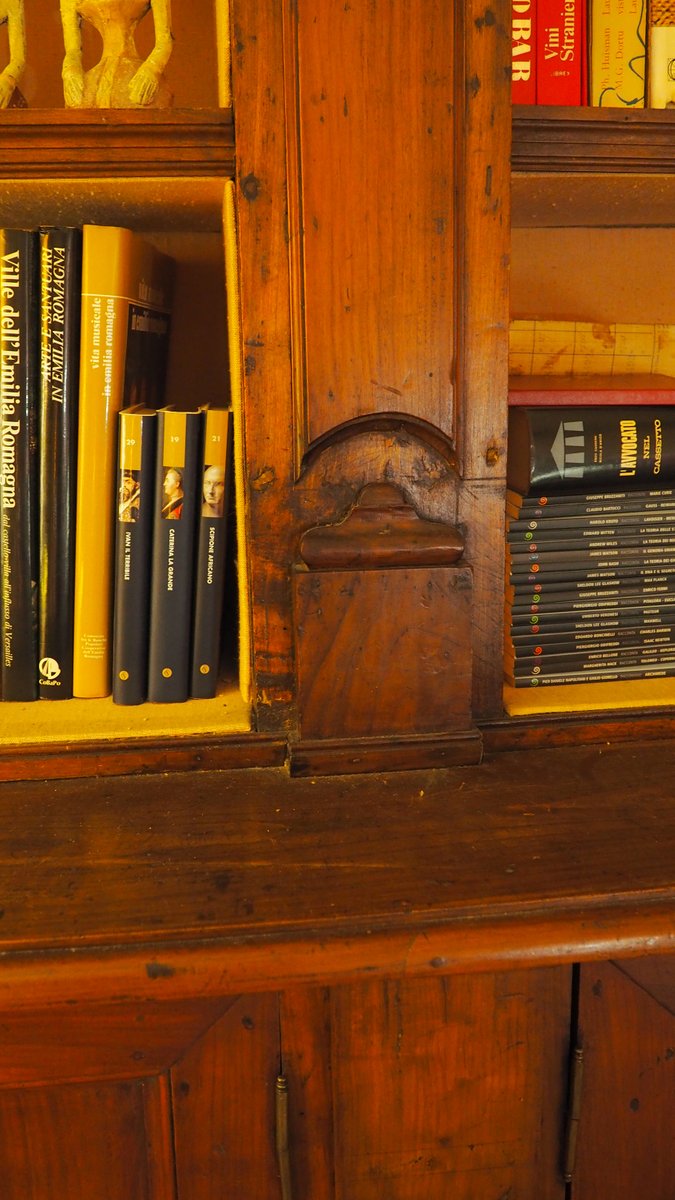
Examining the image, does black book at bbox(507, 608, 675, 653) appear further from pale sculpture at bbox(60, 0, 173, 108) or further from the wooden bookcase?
pale sculpture at bbox(60, 0, 173, 108)

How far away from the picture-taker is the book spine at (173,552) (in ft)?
2.90

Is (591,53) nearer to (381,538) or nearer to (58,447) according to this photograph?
(381,538)

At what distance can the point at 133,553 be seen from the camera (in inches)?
35.6

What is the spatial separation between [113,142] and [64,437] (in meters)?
0.28

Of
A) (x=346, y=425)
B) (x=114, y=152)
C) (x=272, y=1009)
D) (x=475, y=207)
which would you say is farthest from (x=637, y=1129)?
(x=114, y=152)

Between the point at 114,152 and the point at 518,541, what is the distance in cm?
54

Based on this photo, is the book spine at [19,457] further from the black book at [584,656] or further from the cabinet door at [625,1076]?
the cabinet door at [625,1076]

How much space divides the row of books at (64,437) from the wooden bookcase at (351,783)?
5 centimetres

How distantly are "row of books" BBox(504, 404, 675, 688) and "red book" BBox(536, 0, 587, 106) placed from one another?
31cm

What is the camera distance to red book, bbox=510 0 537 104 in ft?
2.82

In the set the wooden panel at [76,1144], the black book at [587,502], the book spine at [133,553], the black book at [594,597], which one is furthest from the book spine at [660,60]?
the wooden panel at [76,1144]

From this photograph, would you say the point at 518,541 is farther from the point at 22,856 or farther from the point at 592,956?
the point at 22,856

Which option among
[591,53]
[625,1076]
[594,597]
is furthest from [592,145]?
[625,1076]

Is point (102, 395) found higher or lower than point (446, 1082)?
higher
